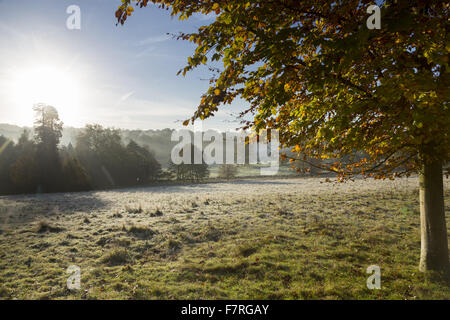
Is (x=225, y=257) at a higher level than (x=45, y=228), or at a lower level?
higher

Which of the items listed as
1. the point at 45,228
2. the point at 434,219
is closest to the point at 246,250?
the point at 434,219

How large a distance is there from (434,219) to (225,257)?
6423 mm

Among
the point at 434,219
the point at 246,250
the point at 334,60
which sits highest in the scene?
the point at 334,60

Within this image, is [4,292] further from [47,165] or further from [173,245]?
[47,165]

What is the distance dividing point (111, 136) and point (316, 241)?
196 ft

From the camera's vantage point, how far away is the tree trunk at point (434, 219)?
6375mm

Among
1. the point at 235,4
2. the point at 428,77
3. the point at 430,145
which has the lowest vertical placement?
the point at 430,145

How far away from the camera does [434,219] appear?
253 inches

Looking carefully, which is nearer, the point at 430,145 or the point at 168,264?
the point at 430,145

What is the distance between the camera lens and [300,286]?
627 centimetres

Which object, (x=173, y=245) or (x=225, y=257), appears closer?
(x=225, y=257)

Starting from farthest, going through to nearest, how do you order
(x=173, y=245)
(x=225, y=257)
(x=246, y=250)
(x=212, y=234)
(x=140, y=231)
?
(x=140, y=231)
(x=212, y=234)
(x=173, y=245)
(x=246, y=250)
(x=225, y=257)
